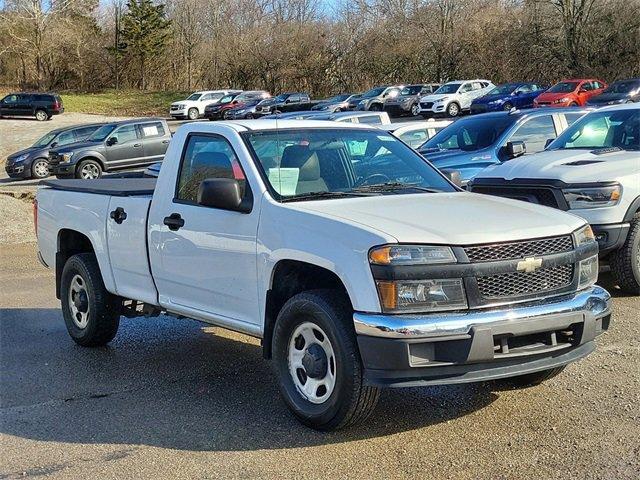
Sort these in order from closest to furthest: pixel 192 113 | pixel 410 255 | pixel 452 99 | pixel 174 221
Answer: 1. pixel 410 255
2. pixel 174 221
3. pixel 452 99
4. pixel 192 113

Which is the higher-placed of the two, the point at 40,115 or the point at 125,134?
the point at 40,115

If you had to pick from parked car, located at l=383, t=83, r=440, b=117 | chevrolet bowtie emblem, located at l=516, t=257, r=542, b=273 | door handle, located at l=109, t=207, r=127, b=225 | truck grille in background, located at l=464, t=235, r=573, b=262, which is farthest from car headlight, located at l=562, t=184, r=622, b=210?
parked car, located at l=383, t=83, r=440, b=117

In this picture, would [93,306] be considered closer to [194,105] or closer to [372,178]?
[372,178]

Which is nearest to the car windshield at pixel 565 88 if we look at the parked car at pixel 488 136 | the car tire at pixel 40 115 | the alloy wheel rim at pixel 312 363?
the parked car at pixel 488 136

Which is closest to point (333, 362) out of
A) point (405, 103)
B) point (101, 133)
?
point (101, 133)

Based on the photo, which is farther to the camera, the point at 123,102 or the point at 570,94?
the point at 123,102

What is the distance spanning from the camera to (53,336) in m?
7.61

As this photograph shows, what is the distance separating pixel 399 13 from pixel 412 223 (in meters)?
56.6

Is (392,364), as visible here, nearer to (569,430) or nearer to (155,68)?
(569,430)

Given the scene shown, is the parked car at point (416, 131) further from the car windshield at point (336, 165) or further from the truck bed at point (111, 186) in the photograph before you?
the car windshield at point (336, 165)

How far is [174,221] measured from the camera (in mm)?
5816

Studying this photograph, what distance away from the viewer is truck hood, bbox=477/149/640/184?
8.01 meters

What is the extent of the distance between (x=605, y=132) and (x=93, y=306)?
607 cm

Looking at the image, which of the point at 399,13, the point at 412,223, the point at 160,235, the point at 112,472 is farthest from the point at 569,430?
the point at 399,13
